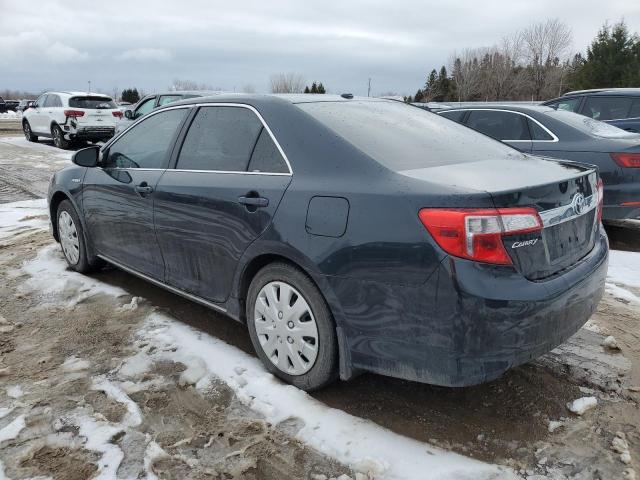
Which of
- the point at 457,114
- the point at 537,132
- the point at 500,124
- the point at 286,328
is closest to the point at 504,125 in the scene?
the point at 500,124

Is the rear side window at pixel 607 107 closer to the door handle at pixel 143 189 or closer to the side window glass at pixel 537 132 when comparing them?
the side window glass at pixel 537 132

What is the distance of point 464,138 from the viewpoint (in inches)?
137

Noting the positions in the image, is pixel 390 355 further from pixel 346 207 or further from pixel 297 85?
pixel 297 85

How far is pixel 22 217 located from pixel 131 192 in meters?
4.30

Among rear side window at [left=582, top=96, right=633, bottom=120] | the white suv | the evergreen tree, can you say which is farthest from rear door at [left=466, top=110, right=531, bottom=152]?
the evergreen tree

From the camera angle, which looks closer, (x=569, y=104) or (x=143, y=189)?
(x=143, y=189)

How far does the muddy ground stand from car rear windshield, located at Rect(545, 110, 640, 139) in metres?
3.04

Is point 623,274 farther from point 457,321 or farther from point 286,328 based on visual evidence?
point 286,328

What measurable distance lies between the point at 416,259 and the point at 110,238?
2869 mm

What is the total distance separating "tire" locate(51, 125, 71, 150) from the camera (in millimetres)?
16984

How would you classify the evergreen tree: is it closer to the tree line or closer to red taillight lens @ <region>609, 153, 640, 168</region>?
the tree line

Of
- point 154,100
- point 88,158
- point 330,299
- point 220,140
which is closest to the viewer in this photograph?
point 330,299

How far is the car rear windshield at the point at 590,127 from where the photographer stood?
6121 mm

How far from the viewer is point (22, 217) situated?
740 cm
